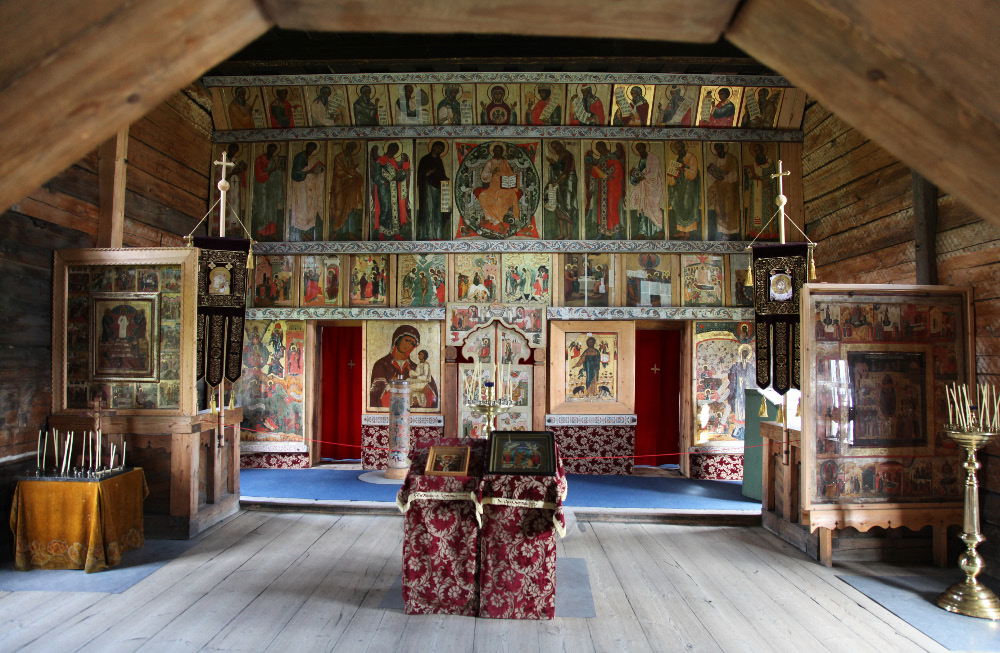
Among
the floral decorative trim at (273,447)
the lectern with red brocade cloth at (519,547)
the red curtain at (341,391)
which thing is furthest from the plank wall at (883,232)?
the floral decorative trim at (273,447)

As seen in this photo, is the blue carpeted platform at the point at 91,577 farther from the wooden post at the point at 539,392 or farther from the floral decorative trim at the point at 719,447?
the floral decorative trim at the point at 719,447

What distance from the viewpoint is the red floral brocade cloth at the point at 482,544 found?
385 cm

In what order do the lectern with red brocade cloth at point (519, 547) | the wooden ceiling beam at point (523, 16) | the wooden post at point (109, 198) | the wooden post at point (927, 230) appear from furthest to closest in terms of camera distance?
the wooden post at point (109, 198) → the wooden post at point (927, 230) → the lectern with red brocade cloth at point (519, 547) → the wooden ceiling beam at point (523, 16)

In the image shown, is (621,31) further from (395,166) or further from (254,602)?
(395,166)

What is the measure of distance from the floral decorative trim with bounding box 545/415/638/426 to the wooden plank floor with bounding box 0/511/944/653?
3.09 meters

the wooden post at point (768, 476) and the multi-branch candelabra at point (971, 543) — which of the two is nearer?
the multi-branch candelabra at point (971, 543)

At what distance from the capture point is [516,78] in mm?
8281

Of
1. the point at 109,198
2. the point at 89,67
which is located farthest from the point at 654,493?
the point at 89,67

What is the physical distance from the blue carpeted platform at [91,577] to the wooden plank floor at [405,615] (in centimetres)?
10

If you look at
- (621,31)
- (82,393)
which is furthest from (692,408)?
(621,31)

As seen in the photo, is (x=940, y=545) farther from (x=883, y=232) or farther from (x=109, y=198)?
(x=109, y=198)

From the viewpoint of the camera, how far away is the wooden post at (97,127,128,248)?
595cm

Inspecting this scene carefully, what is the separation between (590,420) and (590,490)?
4.33ft

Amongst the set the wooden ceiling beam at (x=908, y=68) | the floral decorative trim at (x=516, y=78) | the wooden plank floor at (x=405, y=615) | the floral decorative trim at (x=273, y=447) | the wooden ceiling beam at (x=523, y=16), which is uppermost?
the floral decorative trim at (x=516, y=78)
